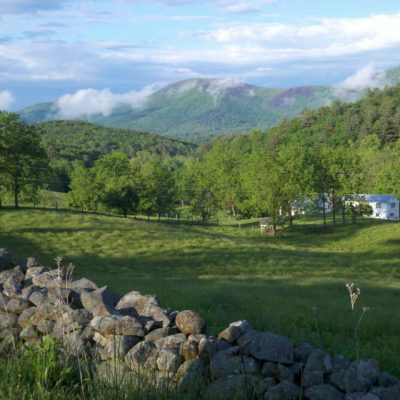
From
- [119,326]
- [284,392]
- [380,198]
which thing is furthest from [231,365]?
[380,198]

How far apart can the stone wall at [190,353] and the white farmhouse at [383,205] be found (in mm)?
113394

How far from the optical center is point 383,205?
11838cm

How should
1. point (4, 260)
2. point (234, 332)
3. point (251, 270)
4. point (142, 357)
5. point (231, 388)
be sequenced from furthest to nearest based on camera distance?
point (251, 270) < point (4, 260) < point (234, 332) < point (142, 357) < point (231, 388)

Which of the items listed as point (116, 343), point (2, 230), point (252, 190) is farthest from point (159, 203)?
point (116, 343)

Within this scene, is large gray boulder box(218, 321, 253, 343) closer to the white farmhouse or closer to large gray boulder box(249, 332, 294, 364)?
large gray boulder box(249, 332, 294, 364)

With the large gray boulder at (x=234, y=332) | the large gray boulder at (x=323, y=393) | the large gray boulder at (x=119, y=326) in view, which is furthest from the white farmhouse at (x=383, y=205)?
the large gray boulder at (x=323, y=393)

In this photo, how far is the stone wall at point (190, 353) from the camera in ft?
21.2

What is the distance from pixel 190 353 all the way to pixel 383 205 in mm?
117587

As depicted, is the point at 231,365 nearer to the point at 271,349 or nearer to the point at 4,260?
the point at 271,349

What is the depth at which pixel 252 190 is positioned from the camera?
8062 cm

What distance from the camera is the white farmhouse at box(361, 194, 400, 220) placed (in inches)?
4616

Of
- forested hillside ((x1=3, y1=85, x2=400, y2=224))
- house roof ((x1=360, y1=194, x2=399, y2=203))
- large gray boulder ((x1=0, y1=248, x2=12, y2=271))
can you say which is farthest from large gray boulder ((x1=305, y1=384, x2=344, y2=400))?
house roof ((x1=360, y1=194, x2=399, y2=203))

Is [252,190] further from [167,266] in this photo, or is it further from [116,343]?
[116,343]

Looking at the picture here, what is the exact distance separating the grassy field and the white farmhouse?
34324 millimetres
